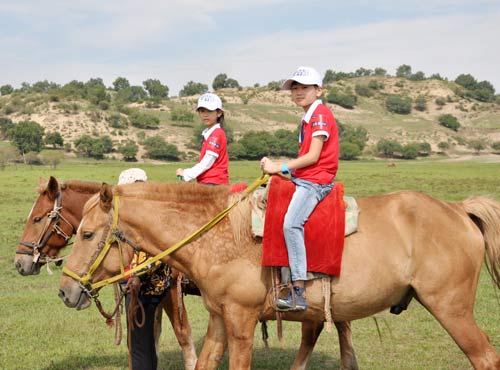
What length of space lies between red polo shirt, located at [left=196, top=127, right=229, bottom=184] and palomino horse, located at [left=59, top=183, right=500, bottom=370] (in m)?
1.30

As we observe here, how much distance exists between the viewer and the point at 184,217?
209 inches

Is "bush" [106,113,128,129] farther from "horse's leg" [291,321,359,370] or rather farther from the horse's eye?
the horse's eye

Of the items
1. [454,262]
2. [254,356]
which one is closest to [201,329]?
[254,356]

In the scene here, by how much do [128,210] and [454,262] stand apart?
3148 millimetres

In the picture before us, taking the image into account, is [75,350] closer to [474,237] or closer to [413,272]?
[413,272]

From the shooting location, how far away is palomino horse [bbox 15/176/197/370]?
6.81 meters

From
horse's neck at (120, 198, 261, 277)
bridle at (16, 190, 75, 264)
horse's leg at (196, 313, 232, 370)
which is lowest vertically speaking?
horse's leg at (196, 313, 232, 370)

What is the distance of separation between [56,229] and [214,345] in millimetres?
2753

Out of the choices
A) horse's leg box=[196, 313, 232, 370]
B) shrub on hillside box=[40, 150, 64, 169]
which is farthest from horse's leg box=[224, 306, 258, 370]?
shrub on hillside box=[40, 150, 64, 169]

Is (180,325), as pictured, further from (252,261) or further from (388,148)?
(388,148)

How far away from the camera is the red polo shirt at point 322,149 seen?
17.0 ft

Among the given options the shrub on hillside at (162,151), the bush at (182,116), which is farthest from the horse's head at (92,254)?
the bush at (182,116)

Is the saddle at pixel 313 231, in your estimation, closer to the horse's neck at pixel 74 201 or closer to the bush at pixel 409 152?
the horse's neck at pixel 74 201

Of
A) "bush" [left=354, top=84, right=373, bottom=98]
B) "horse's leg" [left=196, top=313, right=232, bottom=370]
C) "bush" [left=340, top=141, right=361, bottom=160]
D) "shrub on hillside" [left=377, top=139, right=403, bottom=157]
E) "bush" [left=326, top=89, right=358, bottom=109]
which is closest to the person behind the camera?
"horse's leg" [left=196, top=313, right=232, bottom=370]
